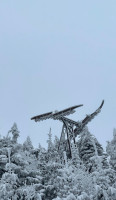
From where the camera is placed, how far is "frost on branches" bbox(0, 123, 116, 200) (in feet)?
58.0

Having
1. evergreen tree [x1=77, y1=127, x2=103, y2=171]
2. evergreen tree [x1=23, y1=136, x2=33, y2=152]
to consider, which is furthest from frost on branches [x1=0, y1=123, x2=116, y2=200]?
evergreen tree [x1=23, y1=136, x2=33, y2=152]

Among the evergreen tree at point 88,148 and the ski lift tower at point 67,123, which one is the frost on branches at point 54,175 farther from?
the ski lift tower at point 67,123

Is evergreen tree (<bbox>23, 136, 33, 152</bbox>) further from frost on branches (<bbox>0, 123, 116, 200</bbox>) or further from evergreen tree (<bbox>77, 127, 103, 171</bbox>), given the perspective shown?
evergreen tree (<bbox>77, 127, 103, 171</bbox>)

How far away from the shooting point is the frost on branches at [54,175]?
1767 cm

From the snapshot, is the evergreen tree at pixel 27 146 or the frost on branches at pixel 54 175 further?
the evergreen tree at pixel 27 146

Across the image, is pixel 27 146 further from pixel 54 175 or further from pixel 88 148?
pixel 54 175

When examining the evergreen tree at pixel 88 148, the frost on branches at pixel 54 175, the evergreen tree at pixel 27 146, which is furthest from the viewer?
the evergreen tree at pixel 27 146

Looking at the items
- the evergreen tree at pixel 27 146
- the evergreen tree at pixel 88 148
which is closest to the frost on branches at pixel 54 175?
the evergreen tree at pixel 88 148

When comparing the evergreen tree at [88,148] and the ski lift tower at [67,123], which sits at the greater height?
the ski lift tower at [67,123]

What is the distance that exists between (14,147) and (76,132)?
63.6 ft

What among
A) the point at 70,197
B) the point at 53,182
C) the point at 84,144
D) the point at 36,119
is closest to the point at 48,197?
the point at 53,182

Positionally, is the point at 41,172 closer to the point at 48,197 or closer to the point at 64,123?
the point at 48,197

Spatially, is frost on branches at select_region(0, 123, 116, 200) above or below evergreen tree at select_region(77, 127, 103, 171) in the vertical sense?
below

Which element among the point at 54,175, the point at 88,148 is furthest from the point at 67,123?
the point at 54,175
